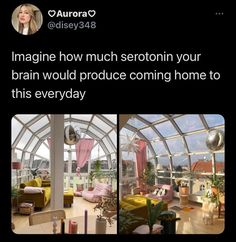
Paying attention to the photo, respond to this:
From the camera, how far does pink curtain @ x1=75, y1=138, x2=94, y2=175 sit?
448 cm

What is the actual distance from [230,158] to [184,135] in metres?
2.03

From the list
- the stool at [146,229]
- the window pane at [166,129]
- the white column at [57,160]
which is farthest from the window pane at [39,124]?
the stool at [146,229]

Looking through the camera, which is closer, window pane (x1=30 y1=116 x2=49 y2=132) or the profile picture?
the profile picture

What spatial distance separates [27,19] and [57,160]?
143 cm

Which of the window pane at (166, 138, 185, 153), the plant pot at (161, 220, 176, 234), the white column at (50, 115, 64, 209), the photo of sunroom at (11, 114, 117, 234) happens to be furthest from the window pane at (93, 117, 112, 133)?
the plant pot at (161, 220, 176, 234)

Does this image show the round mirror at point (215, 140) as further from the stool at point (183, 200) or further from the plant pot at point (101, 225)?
the plant pot at point (101, 225)

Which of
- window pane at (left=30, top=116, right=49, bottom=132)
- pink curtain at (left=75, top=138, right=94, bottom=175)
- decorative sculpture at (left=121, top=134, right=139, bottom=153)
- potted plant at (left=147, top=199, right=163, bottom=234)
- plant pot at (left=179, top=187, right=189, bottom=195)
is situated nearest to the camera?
potted plant at (left=147, top=199, right=163, bottom=234)

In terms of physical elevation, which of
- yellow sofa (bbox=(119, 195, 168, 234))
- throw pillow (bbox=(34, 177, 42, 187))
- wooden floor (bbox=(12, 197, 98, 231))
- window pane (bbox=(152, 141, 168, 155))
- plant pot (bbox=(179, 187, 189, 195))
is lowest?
throw pillow (bbox=(34, 177, 42, 187))

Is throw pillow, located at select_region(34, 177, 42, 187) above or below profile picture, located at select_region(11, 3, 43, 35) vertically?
below

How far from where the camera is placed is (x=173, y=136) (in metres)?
3.94

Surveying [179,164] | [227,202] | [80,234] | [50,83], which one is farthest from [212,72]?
[179,164]

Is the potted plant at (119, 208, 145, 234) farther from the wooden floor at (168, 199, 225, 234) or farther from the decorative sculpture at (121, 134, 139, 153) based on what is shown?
the decorative sculpture at (121, 134, 139, 153)

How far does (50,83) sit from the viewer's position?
214 centimetres

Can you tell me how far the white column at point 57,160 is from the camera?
3.02 meters
